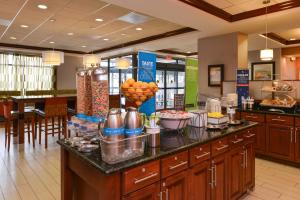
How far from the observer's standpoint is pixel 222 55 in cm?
584

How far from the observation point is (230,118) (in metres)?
2.79

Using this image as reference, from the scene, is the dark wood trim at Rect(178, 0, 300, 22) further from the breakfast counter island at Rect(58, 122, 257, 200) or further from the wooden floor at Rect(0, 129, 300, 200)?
the wooden floor at Rect(0, 129, 300, 200)

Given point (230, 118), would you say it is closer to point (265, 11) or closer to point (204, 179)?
point (204, 179)

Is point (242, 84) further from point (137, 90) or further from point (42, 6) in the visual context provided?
point (42, 6)

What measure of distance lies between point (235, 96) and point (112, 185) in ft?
12.9

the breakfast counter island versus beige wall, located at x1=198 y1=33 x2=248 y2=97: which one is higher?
beige wall, located at x1=198 y1=33 x2=248 y2=97

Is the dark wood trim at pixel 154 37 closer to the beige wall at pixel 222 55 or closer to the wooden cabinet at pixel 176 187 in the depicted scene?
the beige wall at pixel 222 55

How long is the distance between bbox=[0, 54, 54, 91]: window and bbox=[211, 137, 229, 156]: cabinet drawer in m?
8.81

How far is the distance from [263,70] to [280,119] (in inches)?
238

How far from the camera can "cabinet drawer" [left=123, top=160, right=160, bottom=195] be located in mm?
1461

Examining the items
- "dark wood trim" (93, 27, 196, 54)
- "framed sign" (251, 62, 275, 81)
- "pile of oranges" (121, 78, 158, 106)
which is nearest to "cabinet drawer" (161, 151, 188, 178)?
"pile of oranges" (121, 78, 158, 106)

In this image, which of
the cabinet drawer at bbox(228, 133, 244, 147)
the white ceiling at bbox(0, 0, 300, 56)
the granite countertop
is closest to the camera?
the granite countertop

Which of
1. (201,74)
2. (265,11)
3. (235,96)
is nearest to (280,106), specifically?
(235,96)

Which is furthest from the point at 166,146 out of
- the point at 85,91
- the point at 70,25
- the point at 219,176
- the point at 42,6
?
the point at 70,25
